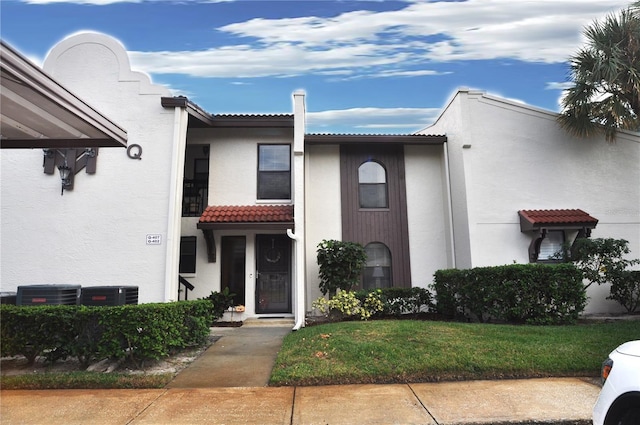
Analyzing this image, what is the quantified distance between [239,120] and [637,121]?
10.5m

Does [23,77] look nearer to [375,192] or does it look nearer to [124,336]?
[124,336]

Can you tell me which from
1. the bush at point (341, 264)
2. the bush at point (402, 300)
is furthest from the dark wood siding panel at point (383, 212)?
the bush at point (341, 264)

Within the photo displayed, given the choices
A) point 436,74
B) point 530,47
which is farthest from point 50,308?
point 530,47

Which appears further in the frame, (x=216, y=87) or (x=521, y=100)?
(x=521, y=100)

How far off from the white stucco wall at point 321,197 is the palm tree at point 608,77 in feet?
22.0

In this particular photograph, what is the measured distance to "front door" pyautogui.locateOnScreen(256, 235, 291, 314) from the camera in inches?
439

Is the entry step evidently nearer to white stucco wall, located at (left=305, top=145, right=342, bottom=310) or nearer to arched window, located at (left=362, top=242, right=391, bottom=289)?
white stucco wall, located at (left=305, top=145, right=342, bottom=310)

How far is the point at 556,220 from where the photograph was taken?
10344 mm

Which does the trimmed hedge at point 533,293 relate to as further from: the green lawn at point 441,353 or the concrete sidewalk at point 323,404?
the concrete sidewalk at point 323,404

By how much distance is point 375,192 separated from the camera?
1221 cm

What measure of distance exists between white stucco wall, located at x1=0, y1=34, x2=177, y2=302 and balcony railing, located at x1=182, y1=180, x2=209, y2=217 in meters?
2.30

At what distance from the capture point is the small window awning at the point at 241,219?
10.2 meters

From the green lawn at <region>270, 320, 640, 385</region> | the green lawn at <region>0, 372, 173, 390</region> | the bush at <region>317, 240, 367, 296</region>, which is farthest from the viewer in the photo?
the bush at <region>317, 240, 367, 296</region>

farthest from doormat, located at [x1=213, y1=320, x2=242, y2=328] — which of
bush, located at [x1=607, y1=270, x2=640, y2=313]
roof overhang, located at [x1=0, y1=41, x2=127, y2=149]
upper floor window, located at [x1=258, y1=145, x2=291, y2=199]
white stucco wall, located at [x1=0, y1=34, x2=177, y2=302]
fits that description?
bush, located at [x1=607, y1=270, x2=640, y2=313]
